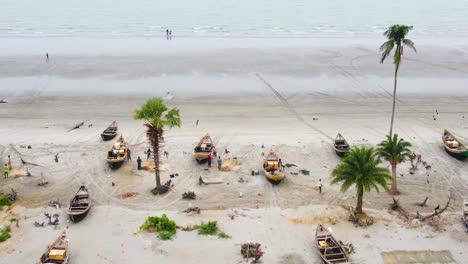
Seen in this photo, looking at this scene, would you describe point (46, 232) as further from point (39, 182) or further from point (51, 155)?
point (51, 155)

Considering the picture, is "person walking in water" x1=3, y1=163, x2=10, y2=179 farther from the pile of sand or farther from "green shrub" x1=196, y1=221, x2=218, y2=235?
"green shrub" x1=196, y1=221, x2=218, y2=235

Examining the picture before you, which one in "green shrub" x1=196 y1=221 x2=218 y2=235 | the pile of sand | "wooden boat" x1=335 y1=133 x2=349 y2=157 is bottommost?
"green shrub" x1=196 y1=221 x2=218 y2=235

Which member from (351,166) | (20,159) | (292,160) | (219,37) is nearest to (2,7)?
(219,37)

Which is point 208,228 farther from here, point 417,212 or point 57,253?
point 417,212

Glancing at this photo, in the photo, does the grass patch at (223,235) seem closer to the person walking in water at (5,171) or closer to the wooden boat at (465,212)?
the wooden boat at (465,212)

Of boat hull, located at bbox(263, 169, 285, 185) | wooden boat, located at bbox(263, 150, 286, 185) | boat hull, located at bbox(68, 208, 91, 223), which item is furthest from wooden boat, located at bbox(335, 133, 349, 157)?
boat hull, located at bbox(68, 208, 91, 223)

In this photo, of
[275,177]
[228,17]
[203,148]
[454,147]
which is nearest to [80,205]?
[203,148]
